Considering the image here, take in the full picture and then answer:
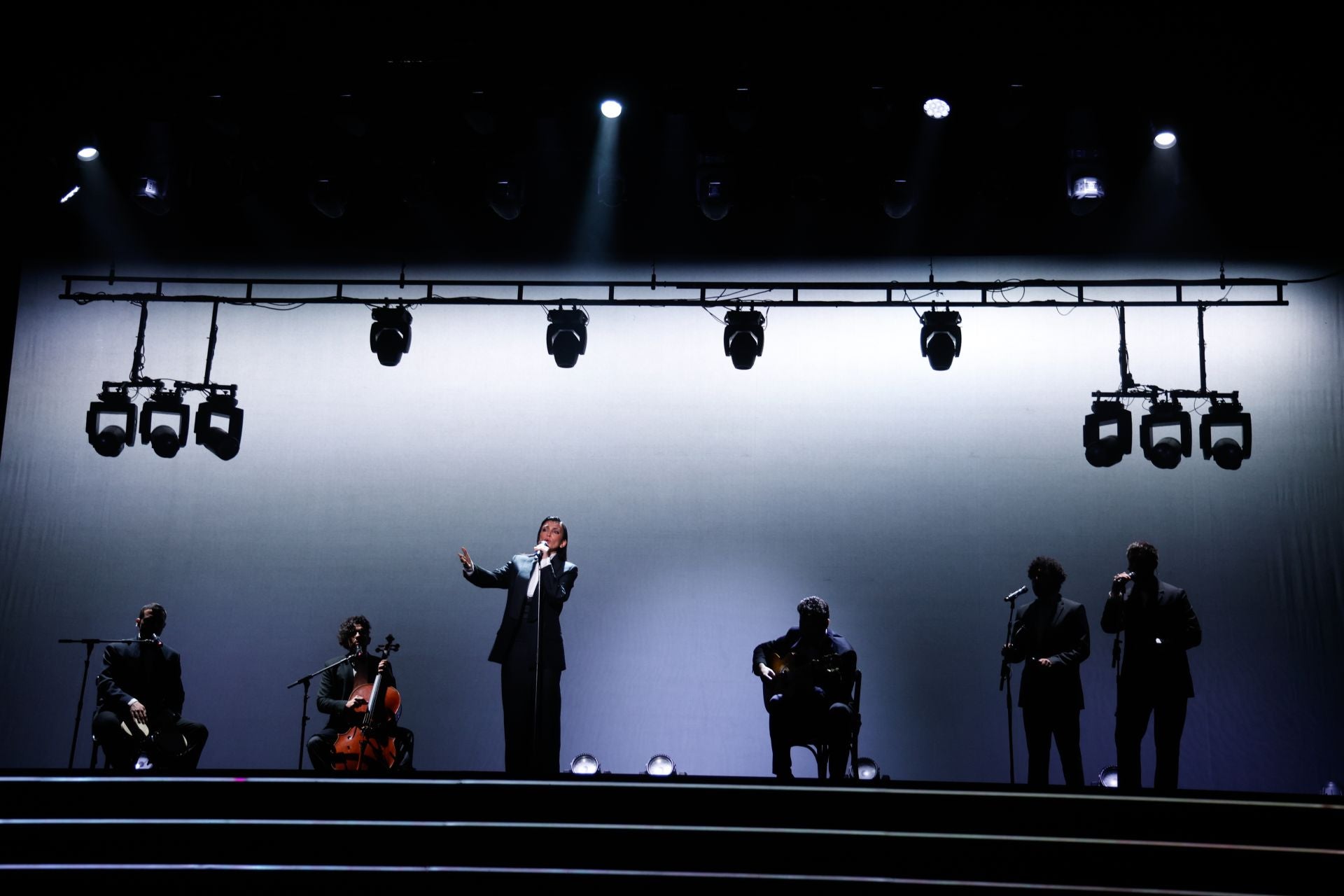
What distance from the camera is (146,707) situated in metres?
6.12

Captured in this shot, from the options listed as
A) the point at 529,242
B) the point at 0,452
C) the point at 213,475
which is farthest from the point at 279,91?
the point at 0,452

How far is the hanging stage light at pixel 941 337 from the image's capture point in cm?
742

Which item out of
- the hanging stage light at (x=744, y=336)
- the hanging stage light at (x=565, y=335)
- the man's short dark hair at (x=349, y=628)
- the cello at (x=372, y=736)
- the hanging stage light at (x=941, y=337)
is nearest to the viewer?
the cello at (x=372, y=736)

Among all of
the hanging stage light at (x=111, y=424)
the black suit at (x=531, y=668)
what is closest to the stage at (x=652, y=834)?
the black suit at (x=531, y=668)

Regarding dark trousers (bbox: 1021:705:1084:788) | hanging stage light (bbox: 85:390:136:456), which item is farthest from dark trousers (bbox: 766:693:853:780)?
hanging stage light (bbox: 85:390:136:456)

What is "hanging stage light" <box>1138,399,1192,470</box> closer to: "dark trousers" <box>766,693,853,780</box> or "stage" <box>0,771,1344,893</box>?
"dark trousers" <box>766,693,853,780</box>

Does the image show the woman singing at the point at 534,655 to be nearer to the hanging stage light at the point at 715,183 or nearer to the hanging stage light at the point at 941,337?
the hanging stage light at the point at 715,183

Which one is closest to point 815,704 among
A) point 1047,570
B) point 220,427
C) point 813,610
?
point 813,610

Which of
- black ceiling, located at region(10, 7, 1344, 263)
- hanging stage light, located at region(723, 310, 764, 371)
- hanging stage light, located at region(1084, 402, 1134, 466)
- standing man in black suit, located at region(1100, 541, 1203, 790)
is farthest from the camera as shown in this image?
hanging stage light, located at region(723, 310, 764, 371)

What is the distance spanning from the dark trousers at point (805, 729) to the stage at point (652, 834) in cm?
158

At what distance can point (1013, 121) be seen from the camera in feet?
21.1

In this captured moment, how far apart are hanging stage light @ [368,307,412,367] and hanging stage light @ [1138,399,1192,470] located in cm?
511

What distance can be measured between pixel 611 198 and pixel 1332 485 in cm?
546

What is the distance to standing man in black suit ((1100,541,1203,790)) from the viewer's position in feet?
18.0
